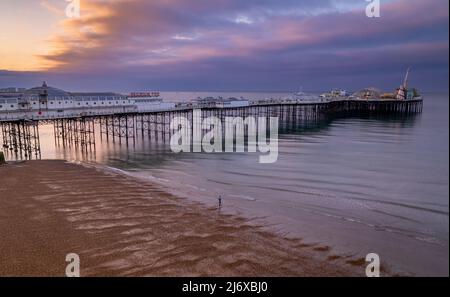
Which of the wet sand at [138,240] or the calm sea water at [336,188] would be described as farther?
the calm sea water at [336,188]

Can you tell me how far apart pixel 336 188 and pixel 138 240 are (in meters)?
12.7

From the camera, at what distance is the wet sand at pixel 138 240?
8.59 m

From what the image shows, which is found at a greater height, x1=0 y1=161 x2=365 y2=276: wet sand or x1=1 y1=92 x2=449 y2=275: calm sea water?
x1=0 y1=161 x2=365 y2=276: wet sand

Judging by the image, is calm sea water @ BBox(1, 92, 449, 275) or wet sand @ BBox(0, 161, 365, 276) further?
calm sea water @ BBox(1, 92, 449, 275)

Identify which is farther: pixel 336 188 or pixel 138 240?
pixel 336 188

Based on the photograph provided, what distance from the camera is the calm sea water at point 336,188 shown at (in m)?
11.5

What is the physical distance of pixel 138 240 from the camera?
10.2 meters

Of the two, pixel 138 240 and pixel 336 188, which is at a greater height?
pixel 138 240

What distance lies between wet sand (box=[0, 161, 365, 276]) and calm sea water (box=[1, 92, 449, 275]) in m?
1.47

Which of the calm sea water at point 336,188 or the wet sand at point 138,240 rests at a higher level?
the wet sand at point 138,240

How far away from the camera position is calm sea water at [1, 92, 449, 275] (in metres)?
11.5

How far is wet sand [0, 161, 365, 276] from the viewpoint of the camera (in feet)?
28.2

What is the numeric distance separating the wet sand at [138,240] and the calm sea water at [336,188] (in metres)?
1.47
